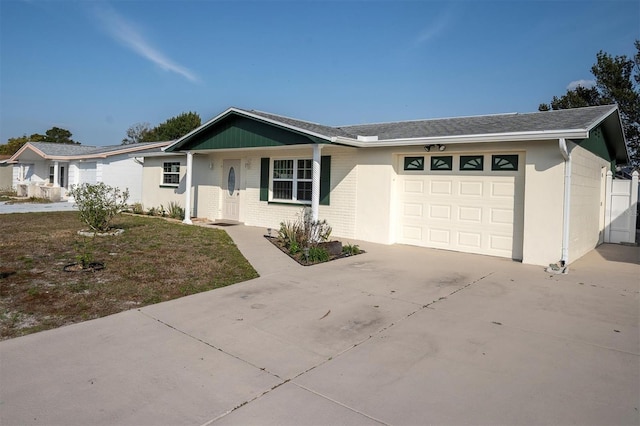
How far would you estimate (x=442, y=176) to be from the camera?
10.7m

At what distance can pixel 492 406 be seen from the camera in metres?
3.31

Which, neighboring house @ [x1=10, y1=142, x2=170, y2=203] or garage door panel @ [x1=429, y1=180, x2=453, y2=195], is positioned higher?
neighboring house @ [x1=10, y1=142, x2=170, y2=203]

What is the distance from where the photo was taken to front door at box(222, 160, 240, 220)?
15.5 metres

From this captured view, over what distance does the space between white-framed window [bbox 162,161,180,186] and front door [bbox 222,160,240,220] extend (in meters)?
Answer: 3.15

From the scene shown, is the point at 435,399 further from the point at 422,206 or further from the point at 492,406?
the point at 422,206

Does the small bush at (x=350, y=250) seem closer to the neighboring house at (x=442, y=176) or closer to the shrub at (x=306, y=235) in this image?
the shrub at (x=306, y=235)

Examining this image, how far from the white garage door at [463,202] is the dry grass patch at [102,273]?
15.9ft

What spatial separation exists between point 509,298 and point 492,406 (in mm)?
3504

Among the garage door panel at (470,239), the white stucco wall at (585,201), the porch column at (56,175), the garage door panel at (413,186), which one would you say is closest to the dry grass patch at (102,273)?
the garage door panel at (413,186)

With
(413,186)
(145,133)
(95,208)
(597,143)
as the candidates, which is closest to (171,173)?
(95,208)

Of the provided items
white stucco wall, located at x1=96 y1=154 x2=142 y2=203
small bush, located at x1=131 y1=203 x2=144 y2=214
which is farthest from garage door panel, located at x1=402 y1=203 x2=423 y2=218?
white stucco wall, located at x1=96 y1=154 x2=142 y2=203

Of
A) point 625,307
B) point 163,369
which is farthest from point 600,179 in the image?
point 163,369

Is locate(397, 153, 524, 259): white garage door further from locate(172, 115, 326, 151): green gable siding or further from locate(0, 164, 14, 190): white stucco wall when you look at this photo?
locate(0, 164, 14, 190): white stucco wall

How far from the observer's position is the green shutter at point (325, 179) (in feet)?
41.3
